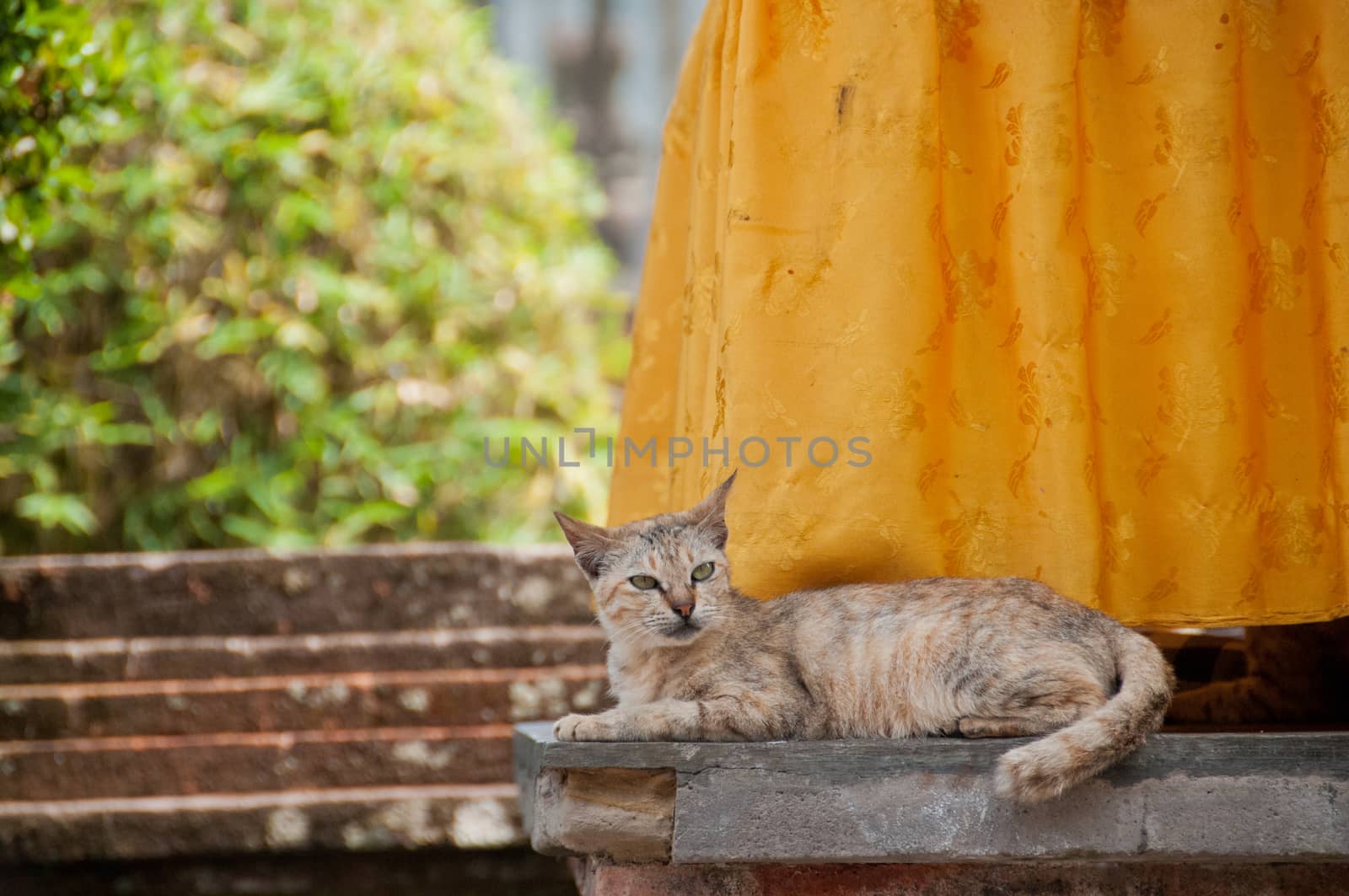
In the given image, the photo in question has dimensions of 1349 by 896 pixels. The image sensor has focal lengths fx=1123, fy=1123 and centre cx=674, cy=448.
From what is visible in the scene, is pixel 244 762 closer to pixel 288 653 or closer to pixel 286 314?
pixel 288 653

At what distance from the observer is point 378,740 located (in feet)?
12.8

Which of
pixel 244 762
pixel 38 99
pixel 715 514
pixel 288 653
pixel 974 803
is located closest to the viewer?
pixel 974 803

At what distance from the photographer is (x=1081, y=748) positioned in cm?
200

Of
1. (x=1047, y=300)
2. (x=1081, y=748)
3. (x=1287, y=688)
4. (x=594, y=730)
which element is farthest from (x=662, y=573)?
(x=1287, y=688)

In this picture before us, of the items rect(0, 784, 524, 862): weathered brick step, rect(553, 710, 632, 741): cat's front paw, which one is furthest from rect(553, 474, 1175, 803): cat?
rect(0, 784, 524, 862): weathered brick step

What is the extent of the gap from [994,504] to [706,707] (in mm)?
840

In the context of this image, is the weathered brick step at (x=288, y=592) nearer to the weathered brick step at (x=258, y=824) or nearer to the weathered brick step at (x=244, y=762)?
the weathered brick step at (x=244, y=762)

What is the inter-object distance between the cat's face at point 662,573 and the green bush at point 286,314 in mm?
2760

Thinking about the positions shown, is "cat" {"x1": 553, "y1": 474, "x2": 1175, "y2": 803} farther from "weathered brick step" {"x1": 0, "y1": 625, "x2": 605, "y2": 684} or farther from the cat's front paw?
"weathered brick step" {"x1": 0, "y1": 625, "x2": 605, "y2": 684}

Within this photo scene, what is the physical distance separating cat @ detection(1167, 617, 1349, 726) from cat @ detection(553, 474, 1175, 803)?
106cm

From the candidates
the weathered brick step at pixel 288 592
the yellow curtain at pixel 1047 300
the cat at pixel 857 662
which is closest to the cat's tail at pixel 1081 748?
the cat at pixel 857 662

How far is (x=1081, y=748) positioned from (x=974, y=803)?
24 centimetres

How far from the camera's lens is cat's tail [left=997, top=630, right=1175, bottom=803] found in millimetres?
1993

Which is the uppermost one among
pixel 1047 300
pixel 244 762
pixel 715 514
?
pixel 1047 300
